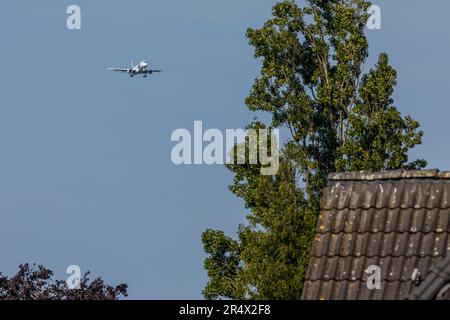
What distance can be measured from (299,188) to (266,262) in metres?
5.04

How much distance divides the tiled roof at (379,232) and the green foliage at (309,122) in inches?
980

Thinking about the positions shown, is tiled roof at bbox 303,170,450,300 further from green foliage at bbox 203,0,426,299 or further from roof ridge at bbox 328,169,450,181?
green foliage at bbox 203,0,426,299

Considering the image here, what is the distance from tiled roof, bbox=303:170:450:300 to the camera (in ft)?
71.6

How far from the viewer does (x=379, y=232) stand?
882 inches

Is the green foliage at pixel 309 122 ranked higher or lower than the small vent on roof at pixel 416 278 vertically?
higher

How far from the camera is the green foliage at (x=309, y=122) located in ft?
167

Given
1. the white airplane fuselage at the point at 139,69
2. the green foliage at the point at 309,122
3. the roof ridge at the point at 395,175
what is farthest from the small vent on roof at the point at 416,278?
the white airplane fuselage at the point at 139,69

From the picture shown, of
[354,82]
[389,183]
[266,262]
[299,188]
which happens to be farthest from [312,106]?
[389,183]

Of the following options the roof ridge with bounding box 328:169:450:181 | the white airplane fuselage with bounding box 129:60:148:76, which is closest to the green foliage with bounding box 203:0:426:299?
the roof ridge with bounding box 328:169:450:181

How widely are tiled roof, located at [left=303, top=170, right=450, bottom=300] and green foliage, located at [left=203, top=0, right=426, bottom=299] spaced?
24.9 meters

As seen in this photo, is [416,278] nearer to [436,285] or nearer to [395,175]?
[436,285]

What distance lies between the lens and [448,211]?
2230 centimetres

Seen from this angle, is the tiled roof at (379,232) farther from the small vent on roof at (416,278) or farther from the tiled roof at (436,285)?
the tiled roof at (436,285)
